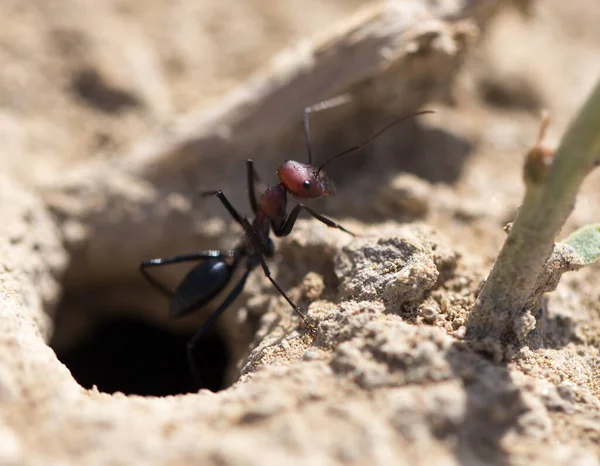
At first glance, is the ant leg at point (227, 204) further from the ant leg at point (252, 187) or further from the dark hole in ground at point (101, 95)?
the dark hole in ground at point (101, 95)

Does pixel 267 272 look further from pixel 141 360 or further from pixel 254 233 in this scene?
pixel 141 360

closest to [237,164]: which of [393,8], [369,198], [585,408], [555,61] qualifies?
[369,198]

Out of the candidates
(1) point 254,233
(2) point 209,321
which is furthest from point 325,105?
(2) point 209,321

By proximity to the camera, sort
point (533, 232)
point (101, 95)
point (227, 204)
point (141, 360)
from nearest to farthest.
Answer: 1. point (533, 232)
2. point (227, 204)
3. point (141, 360)
4. point (101, 95)

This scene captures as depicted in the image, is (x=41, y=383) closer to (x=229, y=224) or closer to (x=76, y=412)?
(x=76, y=412)

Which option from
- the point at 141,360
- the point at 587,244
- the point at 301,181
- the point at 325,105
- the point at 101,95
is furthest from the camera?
the point at 101,95

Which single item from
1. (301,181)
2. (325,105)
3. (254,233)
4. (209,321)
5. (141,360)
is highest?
(325,105)
